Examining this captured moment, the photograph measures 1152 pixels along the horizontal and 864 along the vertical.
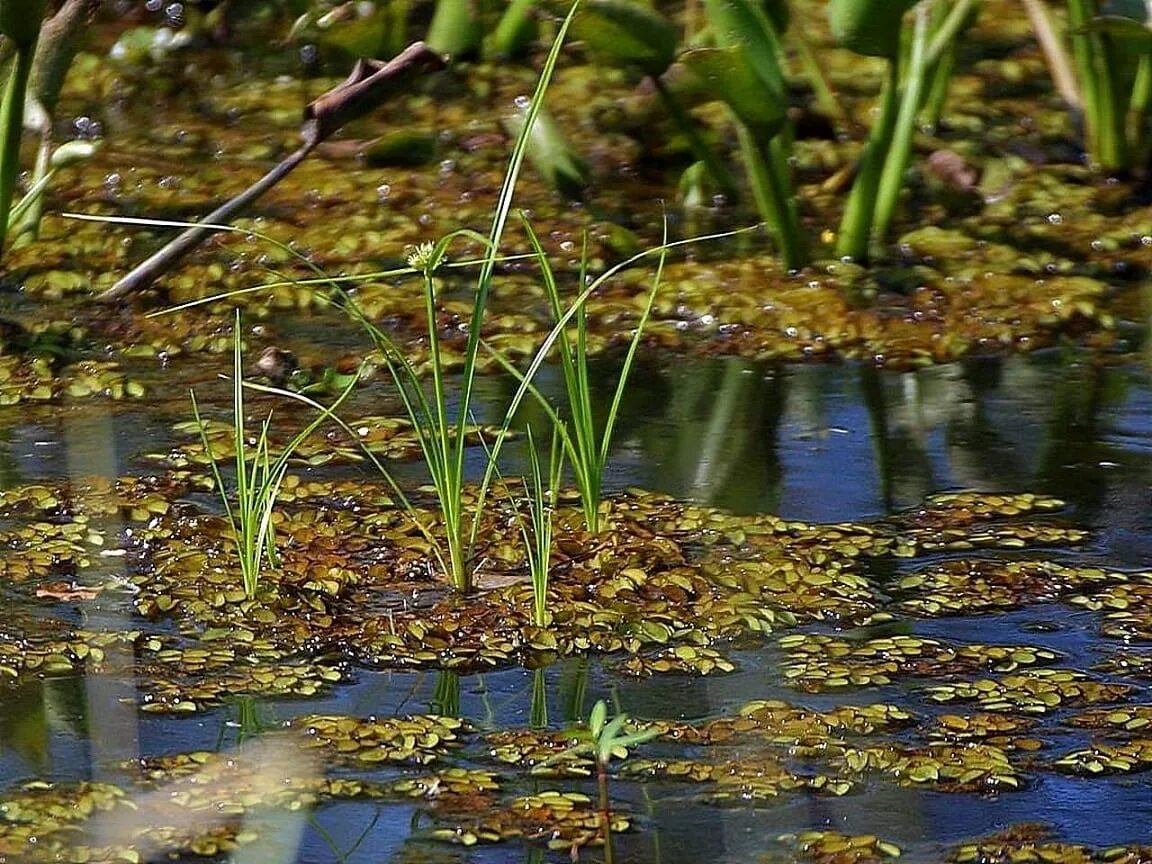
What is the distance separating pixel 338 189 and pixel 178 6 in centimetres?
137

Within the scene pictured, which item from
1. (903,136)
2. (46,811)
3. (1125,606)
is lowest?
(1125,606)

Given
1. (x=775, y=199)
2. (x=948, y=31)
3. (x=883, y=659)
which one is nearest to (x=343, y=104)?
(x=775, y=199)

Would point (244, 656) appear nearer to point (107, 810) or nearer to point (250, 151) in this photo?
point (107, 810)

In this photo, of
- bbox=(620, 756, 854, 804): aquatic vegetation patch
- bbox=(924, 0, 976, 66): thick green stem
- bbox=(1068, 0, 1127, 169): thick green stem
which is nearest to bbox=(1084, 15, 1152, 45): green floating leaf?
bbox=(1068, 0, 1127, 169): thick green stem

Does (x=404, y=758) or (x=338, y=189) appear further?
(x=338, y=189)

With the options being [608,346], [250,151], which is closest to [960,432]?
[608,346]

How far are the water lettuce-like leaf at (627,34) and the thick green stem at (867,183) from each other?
0.42m

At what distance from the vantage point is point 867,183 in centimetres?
373

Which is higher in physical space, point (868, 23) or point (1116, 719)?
point (868, 23)

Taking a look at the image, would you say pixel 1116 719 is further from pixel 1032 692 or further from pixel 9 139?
pixel 9 139

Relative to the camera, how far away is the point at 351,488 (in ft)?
9.29

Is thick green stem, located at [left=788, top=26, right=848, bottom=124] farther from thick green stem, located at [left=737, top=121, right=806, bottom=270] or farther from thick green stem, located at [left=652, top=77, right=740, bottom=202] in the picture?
thick green stem, located at [left=737, top=121, right=806, bottom=270]

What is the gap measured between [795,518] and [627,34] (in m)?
1.07

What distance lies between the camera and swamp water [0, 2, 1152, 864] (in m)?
1.96
